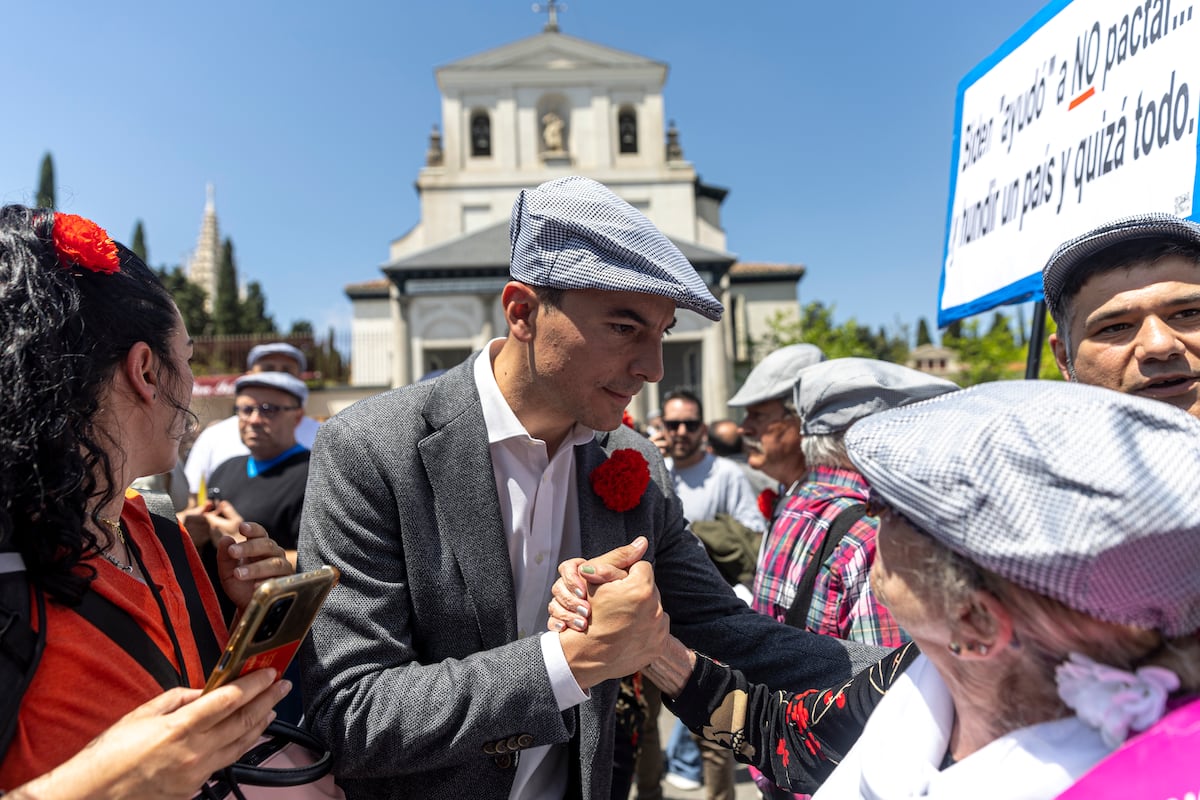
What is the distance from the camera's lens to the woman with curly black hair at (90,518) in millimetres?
1209

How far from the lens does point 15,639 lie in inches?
47.9

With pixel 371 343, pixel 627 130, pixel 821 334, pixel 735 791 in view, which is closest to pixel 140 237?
pixel 371 343

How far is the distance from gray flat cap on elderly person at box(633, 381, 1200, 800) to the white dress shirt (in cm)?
94

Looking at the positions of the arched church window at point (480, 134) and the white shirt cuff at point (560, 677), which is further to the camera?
the arched church window at point (480, 134)

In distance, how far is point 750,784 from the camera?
5188 mm

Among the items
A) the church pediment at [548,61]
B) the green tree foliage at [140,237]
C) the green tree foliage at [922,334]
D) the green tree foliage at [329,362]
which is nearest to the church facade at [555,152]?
the church pediment at [548,61]

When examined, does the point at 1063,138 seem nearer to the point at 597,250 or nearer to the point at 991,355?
the point at 597,250

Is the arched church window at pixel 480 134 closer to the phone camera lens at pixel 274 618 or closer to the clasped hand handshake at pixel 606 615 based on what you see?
the clasped hand handshake at pixel 606 615

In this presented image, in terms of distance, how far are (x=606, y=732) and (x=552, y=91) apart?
4116cm

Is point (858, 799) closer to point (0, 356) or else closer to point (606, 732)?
point (606, 732)

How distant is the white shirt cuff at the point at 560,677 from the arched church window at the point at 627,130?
133ft

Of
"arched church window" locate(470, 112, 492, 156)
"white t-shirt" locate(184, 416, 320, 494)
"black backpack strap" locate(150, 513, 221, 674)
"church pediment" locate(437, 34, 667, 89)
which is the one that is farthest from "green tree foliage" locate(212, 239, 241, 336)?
"black backpack strap" locate(150, 513, 221, 674)

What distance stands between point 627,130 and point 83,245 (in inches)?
1617

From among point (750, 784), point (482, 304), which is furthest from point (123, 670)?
point (482, 304)
